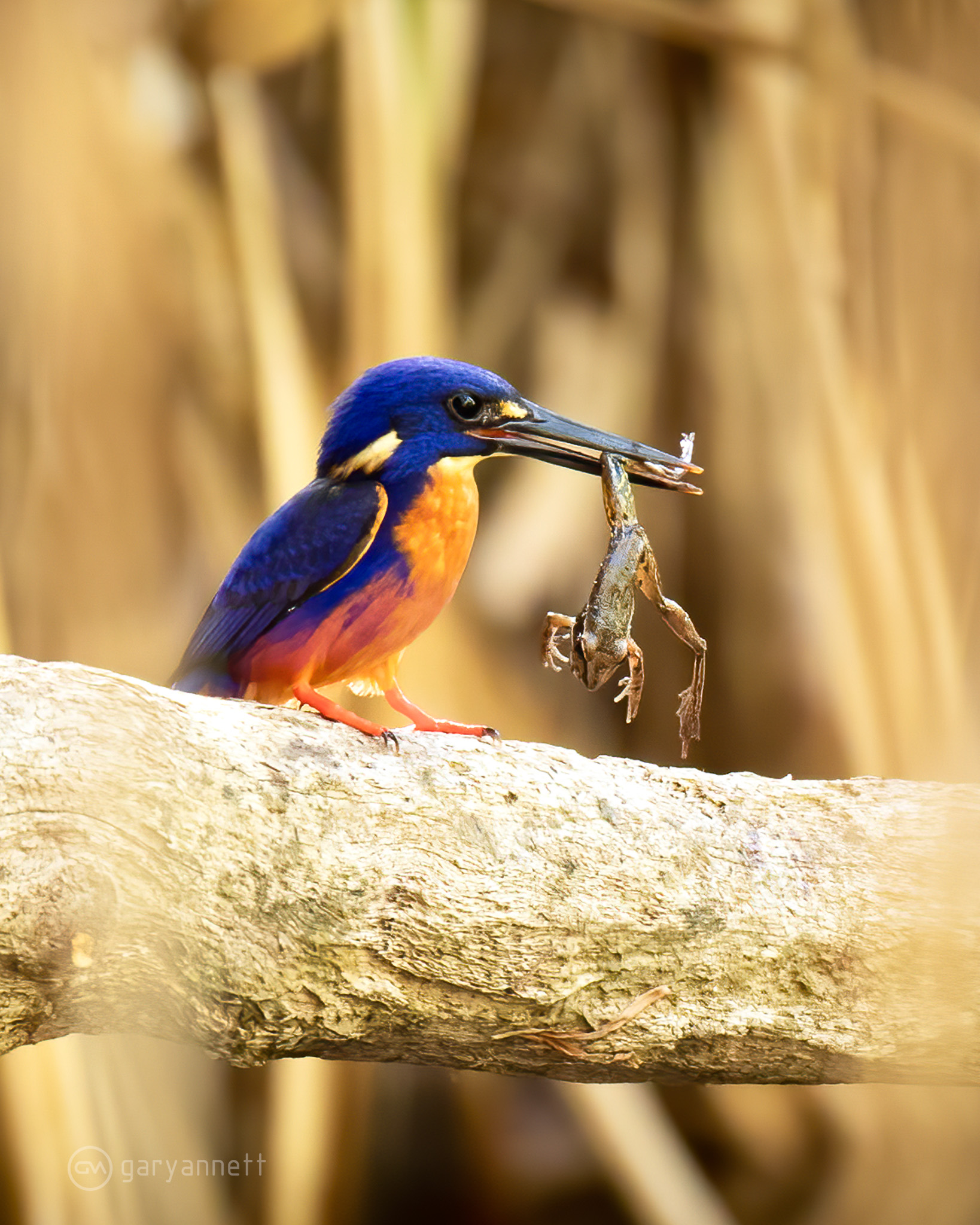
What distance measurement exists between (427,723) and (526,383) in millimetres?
1084

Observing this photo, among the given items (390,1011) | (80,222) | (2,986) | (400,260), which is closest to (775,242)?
(400,260)

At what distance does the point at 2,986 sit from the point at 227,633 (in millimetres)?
387

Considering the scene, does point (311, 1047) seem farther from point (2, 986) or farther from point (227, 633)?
point (227, 633)

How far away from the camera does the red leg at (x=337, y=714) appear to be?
0.87 metres

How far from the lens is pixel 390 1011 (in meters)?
0.77

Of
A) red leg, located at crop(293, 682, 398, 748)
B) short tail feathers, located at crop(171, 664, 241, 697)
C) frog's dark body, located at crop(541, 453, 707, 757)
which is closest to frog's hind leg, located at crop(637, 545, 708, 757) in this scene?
frog's dark body, located at crop(541, 453, 707, 757)

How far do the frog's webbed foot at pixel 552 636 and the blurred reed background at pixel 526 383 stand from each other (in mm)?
415

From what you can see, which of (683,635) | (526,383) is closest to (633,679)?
(683,635)

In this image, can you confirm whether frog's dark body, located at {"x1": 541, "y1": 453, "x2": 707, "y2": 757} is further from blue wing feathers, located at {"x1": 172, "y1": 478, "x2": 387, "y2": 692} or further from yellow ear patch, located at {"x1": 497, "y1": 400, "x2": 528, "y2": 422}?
blue wing feathers, located at {"x1": 172, "y1": 478, "x2": 387, "y2": 692}

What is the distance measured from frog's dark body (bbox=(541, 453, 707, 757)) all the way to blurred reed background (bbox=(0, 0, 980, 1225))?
1.07 feet

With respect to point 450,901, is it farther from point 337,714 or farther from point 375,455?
point 375,455

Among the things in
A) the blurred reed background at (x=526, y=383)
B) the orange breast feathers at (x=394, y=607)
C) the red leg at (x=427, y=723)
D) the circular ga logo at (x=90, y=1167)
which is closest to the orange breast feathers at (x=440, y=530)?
the orange breast feathers at (x=394, y=607)

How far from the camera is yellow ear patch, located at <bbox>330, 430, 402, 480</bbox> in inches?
39.1

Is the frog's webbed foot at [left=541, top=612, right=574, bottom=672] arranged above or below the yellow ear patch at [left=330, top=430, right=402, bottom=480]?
below
